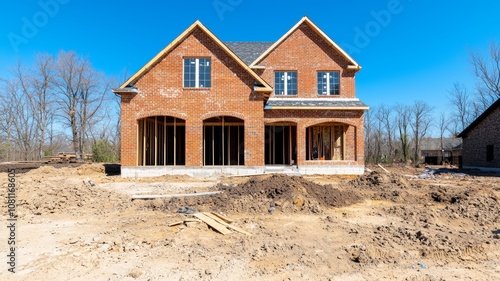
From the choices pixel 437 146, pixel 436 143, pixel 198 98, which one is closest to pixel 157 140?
pixel 198 98

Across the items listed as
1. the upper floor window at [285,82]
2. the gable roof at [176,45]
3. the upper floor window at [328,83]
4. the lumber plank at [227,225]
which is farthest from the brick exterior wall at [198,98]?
the lumber plank at [227,225]

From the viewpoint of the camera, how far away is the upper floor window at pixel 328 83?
19.0 m

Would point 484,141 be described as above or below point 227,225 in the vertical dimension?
above

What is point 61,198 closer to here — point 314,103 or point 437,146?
point 314,103

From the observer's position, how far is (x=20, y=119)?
3566cm

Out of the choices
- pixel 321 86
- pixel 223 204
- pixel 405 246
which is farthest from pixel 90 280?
pixel 321 86

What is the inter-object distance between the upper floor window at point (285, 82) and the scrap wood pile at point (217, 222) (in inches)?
532

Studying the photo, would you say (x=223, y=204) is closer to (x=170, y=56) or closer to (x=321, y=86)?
(x=170, y=56)

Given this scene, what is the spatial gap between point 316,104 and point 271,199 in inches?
409

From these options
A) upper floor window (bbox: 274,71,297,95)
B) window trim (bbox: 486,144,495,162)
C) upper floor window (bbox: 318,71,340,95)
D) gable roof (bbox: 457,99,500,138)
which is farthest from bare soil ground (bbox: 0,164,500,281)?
window trim (bbox: 486,144,495,162)

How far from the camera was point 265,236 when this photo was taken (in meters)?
5.72

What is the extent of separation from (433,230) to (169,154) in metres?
18.0

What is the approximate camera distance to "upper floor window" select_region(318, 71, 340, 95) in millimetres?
19047

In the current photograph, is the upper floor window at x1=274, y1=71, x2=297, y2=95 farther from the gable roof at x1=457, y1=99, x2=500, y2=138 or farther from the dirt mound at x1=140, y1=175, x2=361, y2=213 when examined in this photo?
the gable roof at x1=457, y1=99, x2=500, y2=138
